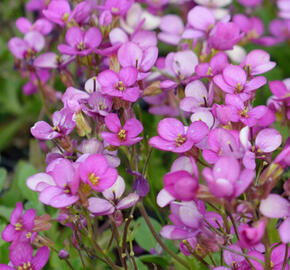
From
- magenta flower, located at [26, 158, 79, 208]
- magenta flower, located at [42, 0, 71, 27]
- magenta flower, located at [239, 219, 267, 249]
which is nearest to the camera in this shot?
magenta flower, located at [239, 219, 267, 249]

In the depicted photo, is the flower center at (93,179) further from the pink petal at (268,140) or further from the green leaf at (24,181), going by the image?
the green leaf at (24,181)

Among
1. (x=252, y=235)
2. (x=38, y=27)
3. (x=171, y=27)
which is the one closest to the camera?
(x=252, y=235)

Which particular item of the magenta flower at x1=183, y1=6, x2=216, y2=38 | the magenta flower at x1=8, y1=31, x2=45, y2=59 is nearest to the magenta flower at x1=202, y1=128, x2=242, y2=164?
the magenta flower at x1=183, y1=6, x2=216, y2=38

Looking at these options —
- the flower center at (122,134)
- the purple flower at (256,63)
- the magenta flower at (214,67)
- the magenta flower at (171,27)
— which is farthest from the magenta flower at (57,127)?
the magenta flower at (171,27)

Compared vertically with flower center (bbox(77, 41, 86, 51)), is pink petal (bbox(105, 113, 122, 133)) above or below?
below

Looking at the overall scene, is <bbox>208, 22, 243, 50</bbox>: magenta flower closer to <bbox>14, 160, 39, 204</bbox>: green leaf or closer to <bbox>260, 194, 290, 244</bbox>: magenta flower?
<bbox>260, 194, 290, 244</bbox>: magenta flower

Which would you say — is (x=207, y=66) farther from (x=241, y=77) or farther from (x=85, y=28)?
(x=85, y=28)

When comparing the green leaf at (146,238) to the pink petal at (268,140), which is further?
the green leaf at (146,238)

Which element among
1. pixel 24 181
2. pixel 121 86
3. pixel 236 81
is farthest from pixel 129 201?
pixel 24 181

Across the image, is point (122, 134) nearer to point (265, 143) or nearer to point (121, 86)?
point (121, 86)
